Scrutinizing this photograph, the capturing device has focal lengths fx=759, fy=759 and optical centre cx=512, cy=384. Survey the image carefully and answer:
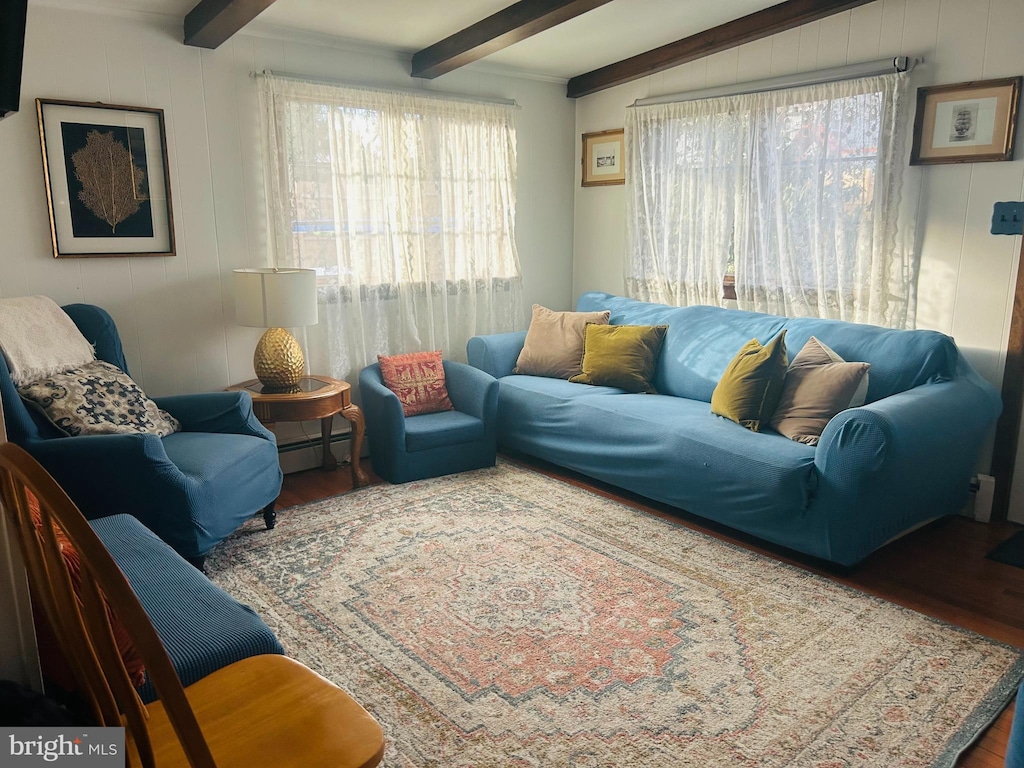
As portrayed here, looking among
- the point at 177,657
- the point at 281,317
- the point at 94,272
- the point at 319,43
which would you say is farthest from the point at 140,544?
the point at 319,43

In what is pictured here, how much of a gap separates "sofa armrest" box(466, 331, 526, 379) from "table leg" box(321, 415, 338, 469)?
0.95 meters

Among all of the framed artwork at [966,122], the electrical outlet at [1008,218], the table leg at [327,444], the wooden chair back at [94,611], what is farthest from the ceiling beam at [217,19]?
the electrical outlet at [1008,218]

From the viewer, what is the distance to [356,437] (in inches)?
151

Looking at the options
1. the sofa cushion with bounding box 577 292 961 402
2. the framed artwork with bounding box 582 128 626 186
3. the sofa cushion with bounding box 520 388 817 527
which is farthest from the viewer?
the framed artwork with bounding box 582 128 626 186

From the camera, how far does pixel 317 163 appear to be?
4.02m

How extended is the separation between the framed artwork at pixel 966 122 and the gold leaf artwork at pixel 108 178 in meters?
3.60

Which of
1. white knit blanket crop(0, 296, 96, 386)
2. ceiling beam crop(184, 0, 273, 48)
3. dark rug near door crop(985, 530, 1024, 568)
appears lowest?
dark rug near door crop(985, 530, 1024, 568)

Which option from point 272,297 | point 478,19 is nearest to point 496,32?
point 478,19

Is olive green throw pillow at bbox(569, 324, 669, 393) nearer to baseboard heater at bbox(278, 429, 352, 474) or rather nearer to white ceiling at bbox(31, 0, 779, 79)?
baseboard heater at bbox(278, 429, 352, 474)

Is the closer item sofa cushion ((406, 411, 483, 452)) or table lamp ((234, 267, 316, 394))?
table lamp ((234, 267, 316, 394))

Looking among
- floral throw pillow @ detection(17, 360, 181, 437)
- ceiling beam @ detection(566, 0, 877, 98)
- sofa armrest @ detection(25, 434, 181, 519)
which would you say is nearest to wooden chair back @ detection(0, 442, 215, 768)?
sofa armrest @ detection(25, 434, 181, 519)

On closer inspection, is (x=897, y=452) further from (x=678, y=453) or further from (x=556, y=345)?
(x=556, y=345)

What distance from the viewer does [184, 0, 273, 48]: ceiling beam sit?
3.03m

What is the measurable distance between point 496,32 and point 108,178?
1.91 metres
